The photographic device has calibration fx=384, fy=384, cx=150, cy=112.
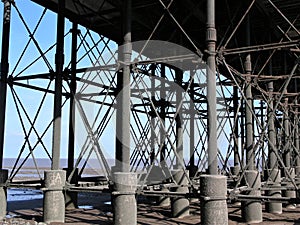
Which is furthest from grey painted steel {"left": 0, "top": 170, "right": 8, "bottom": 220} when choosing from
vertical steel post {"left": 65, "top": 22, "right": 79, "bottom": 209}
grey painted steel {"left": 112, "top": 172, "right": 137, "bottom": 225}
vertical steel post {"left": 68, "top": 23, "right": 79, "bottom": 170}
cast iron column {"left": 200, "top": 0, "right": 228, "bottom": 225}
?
cast iron column {"left": 200, "top": 0, "right": 228, "bottom": 225}

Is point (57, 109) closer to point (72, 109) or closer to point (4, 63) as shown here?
point (4, 63)

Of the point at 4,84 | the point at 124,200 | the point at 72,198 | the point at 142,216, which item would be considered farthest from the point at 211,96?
the point at 72,198

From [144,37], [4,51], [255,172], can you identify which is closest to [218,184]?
[255,172]

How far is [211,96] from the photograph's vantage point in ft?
26.7

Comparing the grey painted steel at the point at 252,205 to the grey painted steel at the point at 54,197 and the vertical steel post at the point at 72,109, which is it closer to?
the grey painted steel at the point at 54,197

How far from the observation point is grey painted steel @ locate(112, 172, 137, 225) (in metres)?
8.58

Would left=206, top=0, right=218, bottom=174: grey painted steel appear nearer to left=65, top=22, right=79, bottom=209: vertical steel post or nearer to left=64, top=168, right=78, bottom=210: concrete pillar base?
left=65, top=22, right=79, bottom=209: vertical steel post

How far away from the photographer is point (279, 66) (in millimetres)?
18953

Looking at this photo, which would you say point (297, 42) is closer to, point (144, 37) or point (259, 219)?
point (259, 219)

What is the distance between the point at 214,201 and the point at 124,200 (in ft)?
6.91

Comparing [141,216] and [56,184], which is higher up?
[56,184]

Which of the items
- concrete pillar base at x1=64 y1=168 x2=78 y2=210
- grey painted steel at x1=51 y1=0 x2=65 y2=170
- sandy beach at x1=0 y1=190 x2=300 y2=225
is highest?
grey painted steel at x1=51 y1=0 x2=65 y2=170

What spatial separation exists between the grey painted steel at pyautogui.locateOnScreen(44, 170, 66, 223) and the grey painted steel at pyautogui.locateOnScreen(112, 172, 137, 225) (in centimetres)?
194

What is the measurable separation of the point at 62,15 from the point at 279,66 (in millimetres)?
11812
